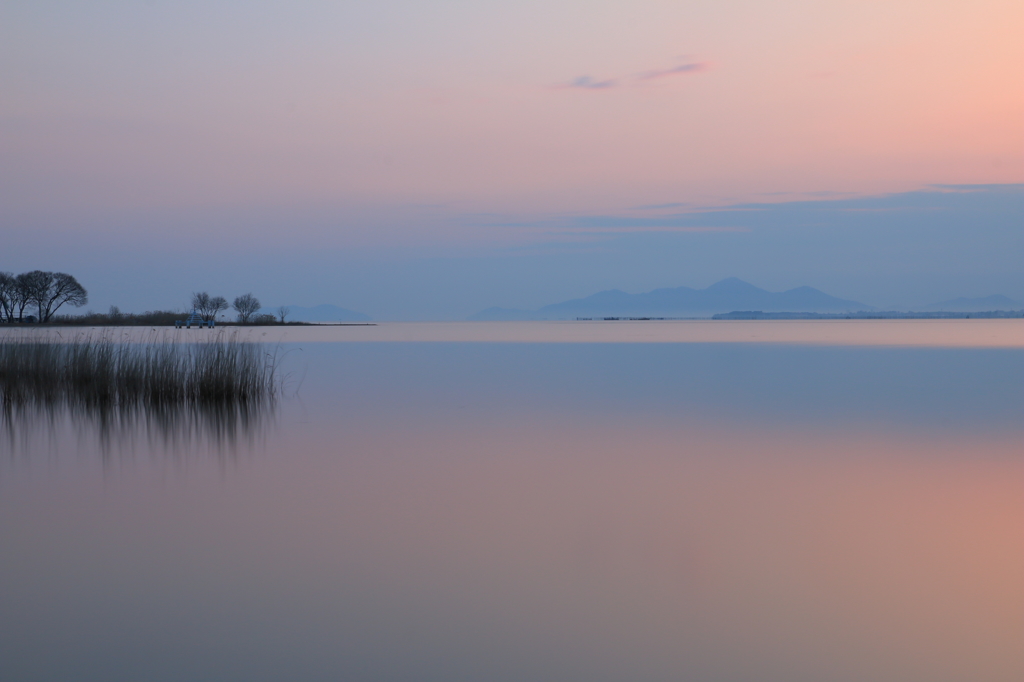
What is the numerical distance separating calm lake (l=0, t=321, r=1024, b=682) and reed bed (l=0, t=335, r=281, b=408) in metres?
1.60

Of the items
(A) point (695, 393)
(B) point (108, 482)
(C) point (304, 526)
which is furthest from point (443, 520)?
(A) point (695, 393)

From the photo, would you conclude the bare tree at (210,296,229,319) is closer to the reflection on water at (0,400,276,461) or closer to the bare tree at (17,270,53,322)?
the bare tree at (17,270,53,322)

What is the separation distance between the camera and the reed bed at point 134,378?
43.0ft

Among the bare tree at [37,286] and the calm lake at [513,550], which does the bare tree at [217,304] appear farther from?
the calm lake at [513,550]

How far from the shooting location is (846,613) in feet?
13.3

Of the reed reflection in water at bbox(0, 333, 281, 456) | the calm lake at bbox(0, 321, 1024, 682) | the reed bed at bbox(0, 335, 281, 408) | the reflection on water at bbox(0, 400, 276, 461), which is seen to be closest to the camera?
the calm lake at bbox(0, 321, 1024, 682)

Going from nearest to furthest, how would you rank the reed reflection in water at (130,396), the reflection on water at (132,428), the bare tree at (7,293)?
the reflection on water at (132,428) → the reed reflection in water at (130,396) → the bare tree at (7,293)

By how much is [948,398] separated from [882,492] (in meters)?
8.68

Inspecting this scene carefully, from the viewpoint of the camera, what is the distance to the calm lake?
11.9 feet

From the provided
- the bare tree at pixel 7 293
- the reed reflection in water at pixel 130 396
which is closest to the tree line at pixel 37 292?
the bare tree at pixel 7 293

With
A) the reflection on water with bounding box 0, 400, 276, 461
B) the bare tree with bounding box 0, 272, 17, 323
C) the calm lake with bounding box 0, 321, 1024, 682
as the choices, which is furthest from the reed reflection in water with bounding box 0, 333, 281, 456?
the bare tree with bounding box 0, 272, 17, 323

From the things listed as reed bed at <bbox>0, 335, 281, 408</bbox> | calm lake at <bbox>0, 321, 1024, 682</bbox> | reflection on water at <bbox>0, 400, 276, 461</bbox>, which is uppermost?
reed bed at <bbox>0, 335, 281, 408</bbox>

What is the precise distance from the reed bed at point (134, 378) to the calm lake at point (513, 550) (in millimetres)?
1597

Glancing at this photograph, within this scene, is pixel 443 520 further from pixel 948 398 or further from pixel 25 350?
pixel 25 350
